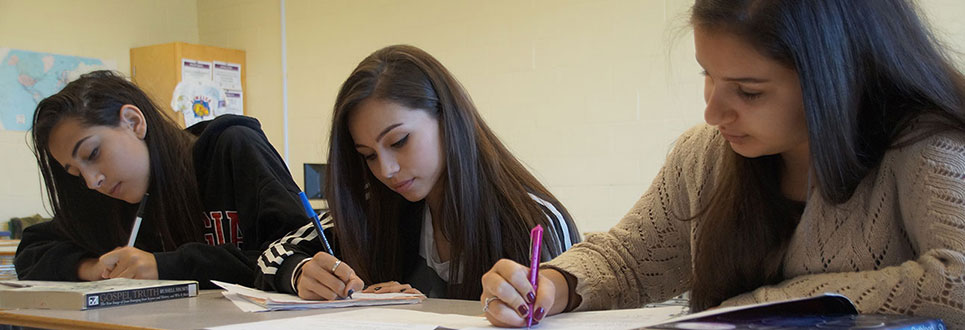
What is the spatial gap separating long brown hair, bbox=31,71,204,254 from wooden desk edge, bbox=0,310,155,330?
0.59 meters

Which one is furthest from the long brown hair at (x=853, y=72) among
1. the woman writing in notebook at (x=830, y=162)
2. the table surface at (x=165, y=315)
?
the table surface at (x=165, y=315)

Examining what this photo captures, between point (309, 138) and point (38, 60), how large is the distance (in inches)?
52.8

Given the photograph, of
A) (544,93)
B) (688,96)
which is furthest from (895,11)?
(544,93)

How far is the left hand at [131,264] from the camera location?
5.58 ft

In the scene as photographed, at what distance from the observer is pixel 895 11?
0.96 metres

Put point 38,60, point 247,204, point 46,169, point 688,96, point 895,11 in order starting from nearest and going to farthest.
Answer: point 895,11 → point 247,204 → point 46,169 → point 688,96 → point 38,60

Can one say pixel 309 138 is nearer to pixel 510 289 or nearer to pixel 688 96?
pixel 688 96

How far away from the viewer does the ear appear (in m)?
1.99

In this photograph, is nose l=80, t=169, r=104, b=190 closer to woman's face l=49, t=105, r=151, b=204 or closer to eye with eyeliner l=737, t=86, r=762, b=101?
woman's face l=49, t=105, r=151, b=204

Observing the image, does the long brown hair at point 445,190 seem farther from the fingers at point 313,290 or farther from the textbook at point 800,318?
the textbook at point 800,318

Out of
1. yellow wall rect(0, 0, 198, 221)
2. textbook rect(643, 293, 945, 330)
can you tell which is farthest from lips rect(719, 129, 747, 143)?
yellow wall rect(0, 0, 198, 221)

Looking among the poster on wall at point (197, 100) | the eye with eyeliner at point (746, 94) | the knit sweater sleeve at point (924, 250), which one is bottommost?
the knit sweater sleeve at point (924, 250)

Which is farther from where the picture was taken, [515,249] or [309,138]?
[309,138]

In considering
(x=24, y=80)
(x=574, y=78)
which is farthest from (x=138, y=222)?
(x=24, y=80)
